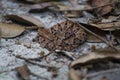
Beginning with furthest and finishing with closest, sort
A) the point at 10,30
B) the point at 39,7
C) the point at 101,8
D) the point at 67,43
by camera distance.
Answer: the point at 39,7, the point at 101,8, the point at 10,30, the point at 67,43

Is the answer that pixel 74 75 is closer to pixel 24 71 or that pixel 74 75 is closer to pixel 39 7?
pixel 24 71

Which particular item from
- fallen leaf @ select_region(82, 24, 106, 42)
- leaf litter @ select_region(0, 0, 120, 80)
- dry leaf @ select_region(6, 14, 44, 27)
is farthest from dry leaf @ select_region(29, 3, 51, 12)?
fallen leaf @ select_region(82, 24, 106, 42)

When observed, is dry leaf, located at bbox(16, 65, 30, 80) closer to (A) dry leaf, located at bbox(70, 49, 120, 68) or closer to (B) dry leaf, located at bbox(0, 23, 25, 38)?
(A) dry leaf, located at bbox(70, 49, 120, 68)

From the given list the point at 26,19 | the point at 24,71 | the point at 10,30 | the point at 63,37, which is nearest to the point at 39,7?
Answer: the point at 26,19

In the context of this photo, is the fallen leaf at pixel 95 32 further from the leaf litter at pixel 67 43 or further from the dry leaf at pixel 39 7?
the dry leaf at pixel 39 7

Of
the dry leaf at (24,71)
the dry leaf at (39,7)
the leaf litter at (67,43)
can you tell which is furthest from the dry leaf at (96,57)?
the dry leaf at (39,7)

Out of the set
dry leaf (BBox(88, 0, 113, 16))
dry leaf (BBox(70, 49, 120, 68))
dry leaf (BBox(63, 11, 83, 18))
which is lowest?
dry leaf (BBox(70, 49, 120, 68))
